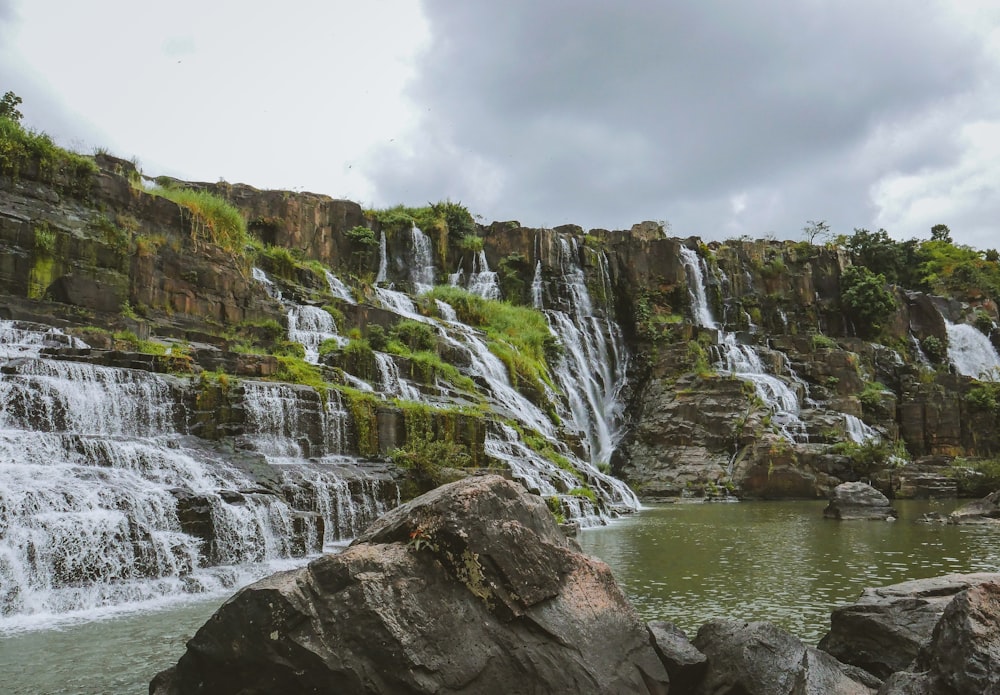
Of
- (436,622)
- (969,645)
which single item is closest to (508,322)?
(436,622)

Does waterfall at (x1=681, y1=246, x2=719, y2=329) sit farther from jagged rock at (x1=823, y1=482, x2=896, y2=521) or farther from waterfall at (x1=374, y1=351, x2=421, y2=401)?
waterfall at (x1=374, y1=351, x2=421, y2=401)

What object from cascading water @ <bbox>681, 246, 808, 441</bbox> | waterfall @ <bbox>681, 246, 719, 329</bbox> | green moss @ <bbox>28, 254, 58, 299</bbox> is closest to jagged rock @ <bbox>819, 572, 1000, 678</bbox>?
green moss @ <bbox>28, 254, 58, 299</bbox>

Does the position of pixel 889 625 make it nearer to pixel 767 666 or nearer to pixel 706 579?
pixel 767 666

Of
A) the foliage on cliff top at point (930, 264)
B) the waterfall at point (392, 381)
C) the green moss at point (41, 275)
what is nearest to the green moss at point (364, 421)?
the waterfall at point (392, 381)

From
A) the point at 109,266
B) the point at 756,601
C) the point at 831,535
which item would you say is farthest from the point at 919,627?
the point at 109,266

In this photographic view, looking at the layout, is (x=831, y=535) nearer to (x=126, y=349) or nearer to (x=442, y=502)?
(x=442, y=502)

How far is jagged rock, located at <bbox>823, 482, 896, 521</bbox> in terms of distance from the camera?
18555mm

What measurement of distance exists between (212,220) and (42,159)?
16.2 feet

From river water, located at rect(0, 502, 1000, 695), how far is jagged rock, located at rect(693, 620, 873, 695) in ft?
4.91

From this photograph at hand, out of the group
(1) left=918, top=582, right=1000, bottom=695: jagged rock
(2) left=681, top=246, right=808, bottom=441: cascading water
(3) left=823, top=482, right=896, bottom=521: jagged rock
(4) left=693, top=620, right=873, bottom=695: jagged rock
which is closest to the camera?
(1) left=918, top=582, right=1000, bottom=695: jagged rock

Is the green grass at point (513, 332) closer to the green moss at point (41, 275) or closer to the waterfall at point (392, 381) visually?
the waterfall at point (392, 381)

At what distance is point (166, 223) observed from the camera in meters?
21.3

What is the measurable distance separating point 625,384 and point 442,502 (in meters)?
31.2

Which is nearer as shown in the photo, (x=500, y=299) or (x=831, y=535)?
(x=831, y=535)
